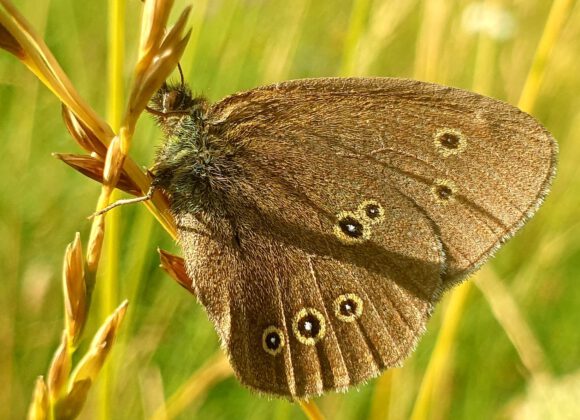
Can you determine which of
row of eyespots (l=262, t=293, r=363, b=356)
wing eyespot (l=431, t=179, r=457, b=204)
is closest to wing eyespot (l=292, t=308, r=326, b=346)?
row of eyespots (l=262, t=293, r=363, b=356)

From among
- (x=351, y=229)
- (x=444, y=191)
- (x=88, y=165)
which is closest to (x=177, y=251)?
(x=351, y=229)

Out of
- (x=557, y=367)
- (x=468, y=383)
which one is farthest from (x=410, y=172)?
(x=557, y=367)

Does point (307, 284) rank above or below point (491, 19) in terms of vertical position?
below

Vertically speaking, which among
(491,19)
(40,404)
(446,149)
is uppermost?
(491,19)

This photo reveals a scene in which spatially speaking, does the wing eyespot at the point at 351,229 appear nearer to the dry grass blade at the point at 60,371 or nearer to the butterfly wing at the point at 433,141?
the butterfly wing at the point at 433,141

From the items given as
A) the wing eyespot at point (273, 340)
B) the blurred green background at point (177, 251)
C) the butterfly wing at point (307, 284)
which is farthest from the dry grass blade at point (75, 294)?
the blurred green background at point (177, 251)

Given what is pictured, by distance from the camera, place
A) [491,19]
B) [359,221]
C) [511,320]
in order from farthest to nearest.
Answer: [491,19]
[511,320]
[359,221]

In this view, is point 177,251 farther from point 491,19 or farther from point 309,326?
point 491,19

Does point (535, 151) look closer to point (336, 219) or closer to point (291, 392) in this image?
point (336, 219)

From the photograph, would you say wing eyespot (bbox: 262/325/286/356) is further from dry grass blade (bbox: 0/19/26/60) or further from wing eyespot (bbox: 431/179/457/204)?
dry grass blade (bbox: 0/19/26/60)
